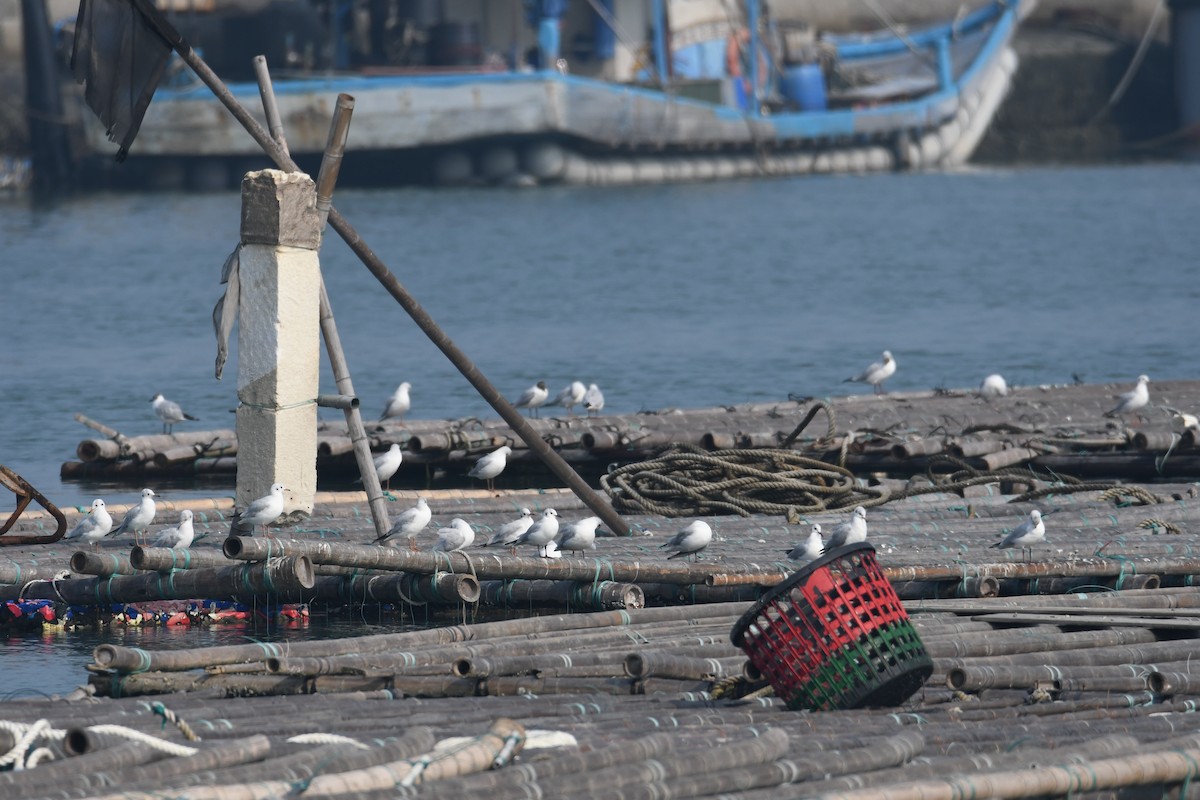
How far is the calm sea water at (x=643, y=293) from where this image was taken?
3169 cm

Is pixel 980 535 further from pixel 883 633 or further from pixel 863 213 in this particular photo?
pixel 863 213

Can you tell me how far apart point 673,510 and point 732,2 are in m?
60.8

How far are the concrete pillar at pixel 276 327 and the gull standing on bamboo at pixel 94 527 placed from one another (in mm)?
1011

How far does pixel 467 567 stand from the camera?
12055 millimetres

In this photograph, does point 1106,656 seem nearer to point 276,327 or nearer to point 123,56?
point 276,327

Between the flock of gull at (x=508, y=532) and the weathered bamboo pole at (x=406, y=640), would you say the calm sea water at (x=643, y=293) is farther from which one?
the weathered bamboo pole at (x=406, y=640)

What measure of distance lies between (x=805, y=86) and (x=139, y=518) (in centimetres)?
6571

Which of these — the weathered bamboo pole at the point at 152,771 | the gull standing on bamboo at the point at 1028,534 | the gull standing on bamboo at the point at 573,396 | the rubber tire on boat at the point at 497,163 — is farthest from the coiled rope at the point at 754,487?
the rubber tire on boat at the point at 497,163

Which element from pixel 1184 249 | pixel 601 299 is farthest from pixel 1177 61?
pixel 601 299

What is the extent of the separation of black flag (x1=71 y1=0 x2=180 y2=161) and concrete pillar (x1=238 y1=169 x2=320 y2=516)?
84 centimetres

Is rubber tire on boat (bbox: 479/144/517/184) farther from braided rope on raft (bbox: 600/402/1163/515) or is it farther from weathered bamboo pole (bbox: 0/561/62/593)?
weathered bamboo pole (bbox: 0/561/62/593)

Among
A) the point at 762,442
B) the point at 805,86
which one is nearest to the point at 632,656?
the point at 762,442

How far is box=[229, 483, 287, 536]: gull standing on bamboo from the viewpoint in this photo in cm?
1265

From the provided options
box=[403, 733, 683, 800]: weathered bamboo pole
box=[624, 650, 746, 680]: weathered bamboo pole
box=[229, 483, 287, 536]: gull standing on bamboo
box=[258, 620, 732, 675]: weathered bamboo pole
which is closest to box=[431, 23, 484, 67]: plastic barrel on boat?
box=[229, 483, 287, 536]: gull standing on bamboo
